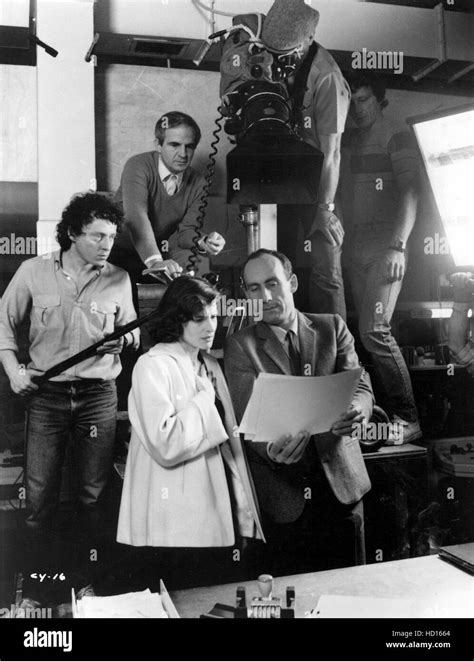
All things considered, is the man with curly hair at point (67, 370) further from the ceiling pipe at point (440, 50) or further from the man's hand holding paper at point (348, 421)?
the ceiling pipe at point (440, 50)

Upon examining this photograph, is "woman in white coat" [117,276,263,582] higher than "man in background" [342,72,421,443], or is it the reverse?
"man in background" [342,72,421,443]

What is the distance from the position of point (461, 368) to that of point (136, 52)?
1720mm

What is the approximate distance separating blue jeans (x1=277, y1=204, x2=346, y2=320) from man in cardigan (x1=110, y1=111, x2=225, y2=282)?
0.25 m

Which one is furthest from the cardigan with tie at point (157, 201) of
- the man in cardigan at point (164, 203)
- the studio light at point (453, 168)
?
the studio light at point (453, 168)

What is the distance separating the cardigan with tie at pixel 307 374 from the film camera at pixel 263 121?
1.57 feet

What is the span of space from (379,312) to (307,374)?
0.39 metres

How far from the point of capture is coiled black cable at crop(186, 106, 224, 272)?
2461 millimetres

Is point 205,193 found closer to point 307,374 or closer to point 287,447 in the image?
point 307,374

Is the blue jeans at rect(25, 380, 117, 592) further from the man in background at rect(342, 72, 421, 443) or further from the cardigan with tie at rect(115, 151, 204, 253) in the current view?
the man in background at rect(342, 72, 421, 443)

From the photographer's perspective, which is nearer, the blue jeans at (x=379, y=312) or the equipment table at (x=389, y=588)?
the equipment table at (x=389, y=588)

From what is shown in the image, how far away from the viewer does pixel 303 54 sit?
98.9 inches

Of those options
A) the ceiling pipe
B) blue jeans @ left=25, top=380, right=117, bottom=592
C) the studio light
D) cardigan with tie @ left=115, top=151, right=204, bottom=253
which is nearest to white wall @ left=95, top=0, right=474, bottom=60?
the ceiling pipe

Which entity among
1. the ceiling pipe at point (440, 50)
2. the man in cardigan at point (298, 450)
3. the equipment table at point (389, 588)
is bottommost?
the equipment table at point (389, 588)

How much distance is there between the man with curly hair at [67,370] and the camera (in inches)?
91.2
